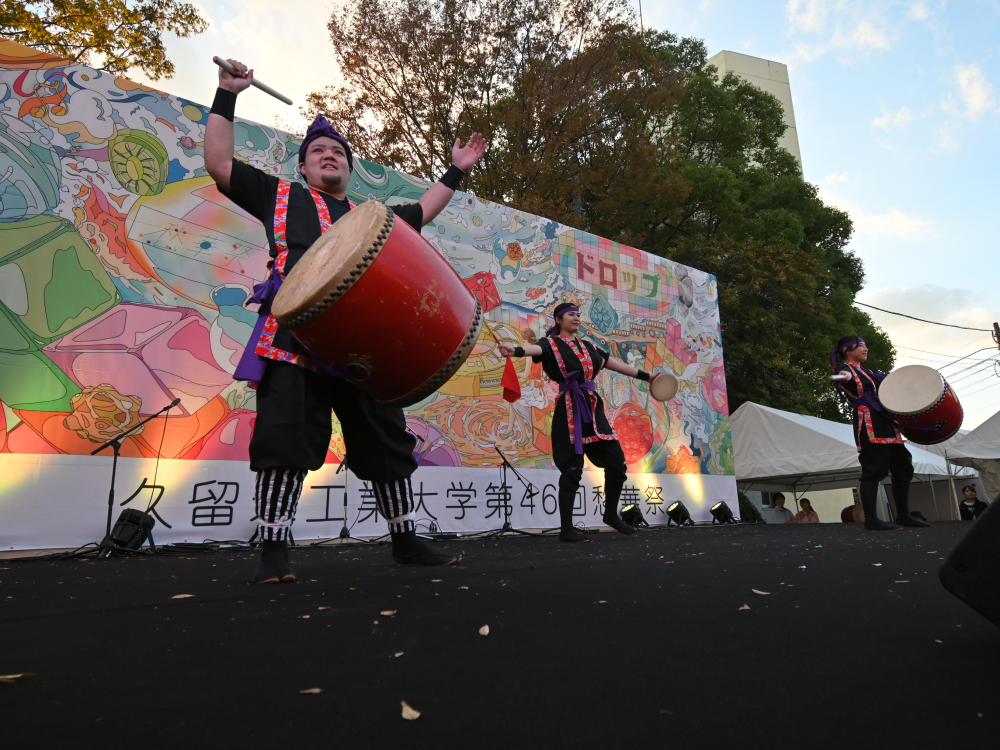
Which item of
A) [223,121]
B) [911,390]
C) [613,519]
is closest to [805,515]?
[911,390]

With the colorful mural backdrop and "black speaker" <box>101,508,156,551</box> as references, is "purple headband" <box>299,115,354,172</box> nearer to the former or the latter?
the colorful mural backdrop

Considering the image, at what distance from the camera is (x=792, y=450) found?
9.54 metres

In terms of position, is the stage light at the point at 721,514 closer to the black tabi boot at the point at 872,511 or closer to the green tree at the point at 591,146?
the black tabi boot at the point at 872,511

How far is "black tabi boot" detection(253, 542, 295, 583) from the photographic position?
1933mm

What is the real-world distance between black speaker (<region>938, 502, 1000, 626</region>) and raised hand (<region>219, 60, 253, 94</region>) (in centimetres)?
229

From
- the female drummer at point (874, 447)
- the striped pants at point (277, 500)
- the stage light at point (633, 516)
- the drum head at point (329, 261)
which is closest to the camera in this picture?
the drum head at point (329, 261)

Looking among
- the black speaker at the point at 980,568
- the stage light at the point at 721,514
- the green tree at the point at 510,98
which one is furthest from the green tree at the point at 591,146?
the black speaker at the point at 980,568

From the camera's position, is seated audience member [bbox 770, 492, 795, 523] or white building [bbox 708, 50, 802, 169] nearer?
seated audience member [bbox 770, 492, 795, 523]

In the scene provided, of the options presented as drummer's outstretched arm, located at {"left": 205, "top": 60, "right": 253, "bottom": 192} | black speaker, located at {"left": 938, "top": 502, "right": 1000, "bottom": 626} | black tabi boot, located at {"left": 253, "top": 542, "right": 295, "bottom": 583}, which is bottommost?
black tabi boot, located at {"left": 253, "top": 542, "right": 295, "bottom": 583}

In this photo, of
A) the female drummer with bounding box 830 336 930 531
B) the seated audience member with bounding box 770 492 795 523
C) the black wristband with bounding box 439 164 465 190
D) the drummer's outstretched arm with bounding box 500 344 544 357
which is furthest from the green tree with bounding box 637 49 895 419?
the black wristband with bounding box 439 164 465 190

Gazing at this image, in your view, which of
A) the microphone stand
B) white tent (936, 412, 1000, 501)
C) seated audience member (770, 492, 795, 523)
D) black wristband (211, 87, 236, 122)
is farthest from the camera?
seated audience member (770, 492, 795, 523)

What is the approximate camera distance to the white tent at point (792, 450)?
9148mm

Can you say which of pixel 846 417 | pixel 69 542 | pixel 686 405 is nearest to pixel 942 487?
pixel 846 417

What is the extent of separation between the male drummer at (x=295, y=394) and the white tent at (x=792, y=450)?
27.3 feet
